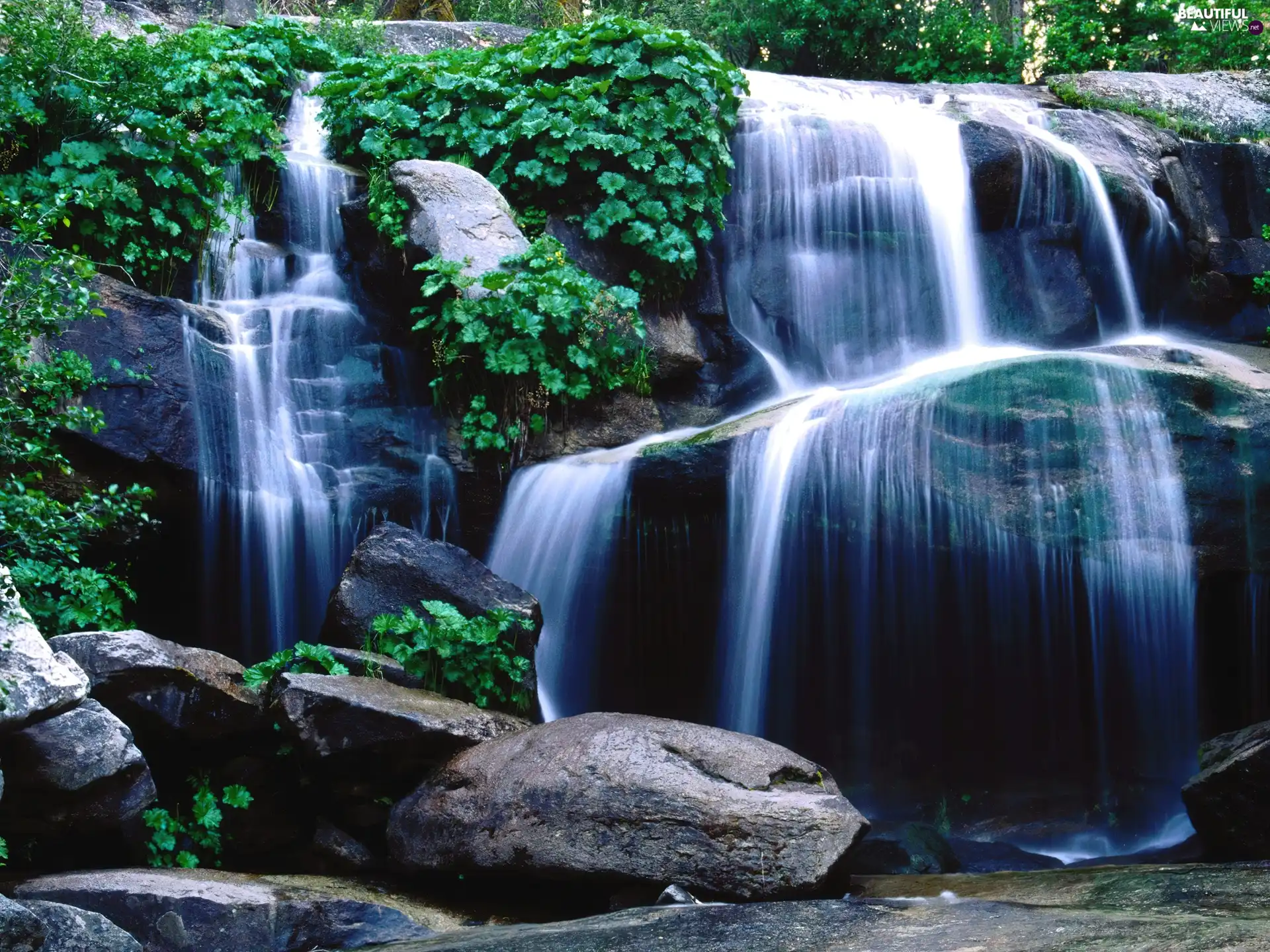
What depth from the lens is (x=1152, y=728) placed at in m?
6.56

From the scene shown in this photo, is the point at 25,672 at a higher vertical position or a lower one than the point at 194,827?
higher

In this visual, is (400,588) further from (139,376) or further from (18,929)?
(18,929)

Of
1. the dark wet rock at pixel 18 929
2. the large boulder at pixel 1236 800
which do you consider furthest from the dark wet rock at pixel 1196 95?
the dark wet rock at pixel 18 929

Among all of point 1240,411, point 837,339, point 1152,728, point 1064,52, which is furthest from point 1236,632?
point 1064,52

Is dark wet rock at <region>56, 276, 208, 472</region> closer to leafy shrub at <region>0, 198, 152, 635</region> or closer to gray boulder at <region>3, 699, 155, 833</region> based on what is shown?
leafy shrub at <region>0, 198, 152, 635</region>

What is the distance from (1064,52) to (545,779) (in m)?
12.2

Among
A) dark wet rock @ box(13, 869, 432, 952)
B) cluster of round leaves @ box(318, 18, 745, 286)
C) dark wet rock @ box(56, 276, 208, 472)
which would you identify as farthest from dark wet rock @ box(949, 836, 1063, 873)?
dark wet rock @ box(56, 276, 208, 472)

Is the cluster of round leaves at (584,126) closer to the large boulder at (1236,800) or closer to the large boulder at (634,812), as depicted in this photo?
the large boulder at (634,812)

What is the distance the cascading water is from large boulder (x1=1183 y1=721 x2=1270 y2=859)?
15.1ft

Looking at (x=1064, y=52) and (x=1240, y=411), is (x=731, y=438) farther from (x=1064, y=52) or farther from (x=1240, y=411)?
(x=1064, y=52)

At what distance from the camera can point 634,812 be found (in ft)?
15.3

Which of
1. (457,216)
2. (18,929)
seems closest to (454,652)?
(18,929)

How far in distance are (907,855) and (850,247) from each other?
17.9 ft

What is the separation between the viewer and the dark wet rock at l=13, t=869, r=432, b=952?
4.27 meters
